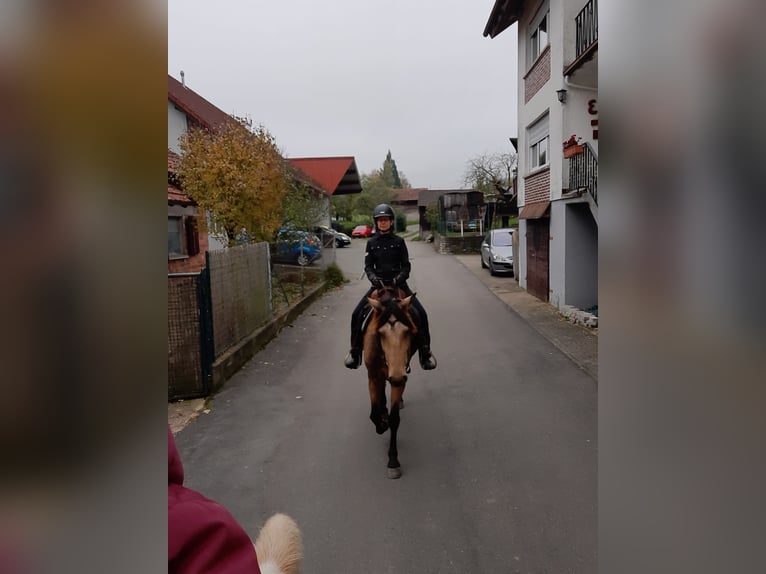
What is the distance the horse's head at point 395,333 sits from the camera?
15.4ft

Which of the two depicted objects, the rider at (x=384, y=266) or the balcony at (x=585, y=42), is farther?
the balcony at (x=585, y=42)

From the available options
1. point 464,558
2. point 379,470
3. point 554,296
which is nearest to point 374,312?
point 379,470

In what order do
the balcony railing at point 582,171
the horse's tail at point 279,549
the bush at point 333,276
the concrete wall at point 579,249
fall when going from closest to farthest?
the horse's tail at point 279,549
the balcony railing at point 582,171
the concrete wall at point 579,249
the bush at point 333,276

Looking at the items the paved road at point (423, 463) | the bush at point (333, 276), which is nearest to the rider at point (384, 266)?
the paved road at point (423, 463)

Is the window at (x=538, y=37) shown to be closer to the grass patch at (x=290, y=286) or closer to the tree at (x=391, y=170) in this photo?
the grass patch at (x=290, y=286)

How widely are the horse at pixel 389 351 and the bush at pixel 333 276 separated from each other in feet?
45.8

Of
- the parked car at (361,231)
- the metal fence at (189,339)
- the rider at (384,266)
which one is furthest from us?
the parked car at (361,231)

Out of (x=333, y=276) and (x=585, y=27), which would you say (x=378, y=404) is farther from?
(x=333, y=276)

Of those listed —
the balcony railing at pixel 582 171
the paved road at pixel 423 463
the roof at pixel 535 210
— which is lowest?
the paved road at pixel 423 463

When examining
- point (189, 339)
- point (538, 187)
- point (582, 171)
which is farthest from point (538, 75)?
point (189, 339)

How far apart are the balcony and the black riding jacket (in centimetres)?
633

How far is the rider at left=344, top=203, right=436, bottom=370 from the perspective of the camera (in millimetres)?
5883
